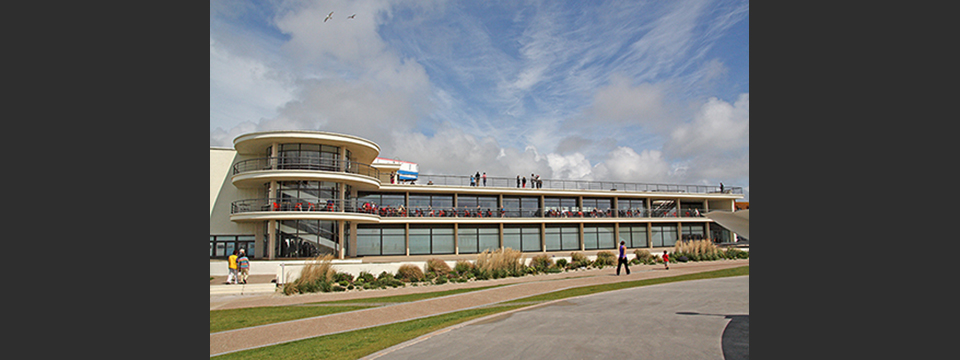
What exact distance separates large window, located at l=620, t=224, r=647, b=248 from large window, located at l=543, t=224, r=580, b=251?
4.62 metres

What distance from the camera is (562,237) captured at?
129 feet

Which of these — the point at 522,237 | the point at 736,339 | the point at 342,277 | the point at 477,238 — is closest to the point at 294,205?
the point at 342,277

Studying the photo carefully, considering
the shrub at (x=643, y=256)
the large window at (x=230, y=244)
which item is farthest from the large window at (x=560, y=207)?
the large window at (x=230, y=244)

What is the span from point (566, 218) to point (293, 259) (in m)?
20.8

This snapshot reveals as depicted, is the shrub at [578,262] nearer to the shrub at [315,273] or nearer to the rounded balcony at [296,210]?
the rounded balcony at [296,210]

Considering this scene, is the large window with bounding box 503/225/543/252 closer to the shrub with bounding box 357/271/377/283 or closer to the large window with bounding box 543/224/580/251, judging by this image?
the large window with bounding box 543/224/580/251

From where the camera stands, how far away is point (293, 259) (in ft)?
84.0

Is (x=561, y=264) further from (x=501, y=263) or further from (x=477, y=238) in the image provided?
(x=477, y=238)

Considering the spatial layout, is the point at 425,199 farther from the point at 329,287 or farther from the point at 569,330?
the point at 569,330

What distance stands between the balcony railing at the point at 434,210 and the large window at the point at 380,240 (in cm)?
143

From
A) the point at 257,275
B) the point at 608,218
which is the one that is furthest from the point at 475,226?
the point at 257,275

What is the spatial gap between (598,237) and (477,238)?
11.3m

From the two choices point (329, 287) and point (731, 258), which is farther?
point (731, 258)

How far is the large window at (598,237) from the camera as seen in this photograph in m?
40.3
